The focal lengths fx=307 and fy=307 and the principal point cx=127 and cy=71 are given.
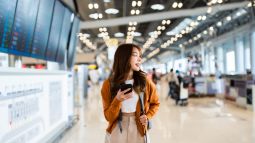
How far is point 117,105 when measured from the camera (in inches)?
79.3

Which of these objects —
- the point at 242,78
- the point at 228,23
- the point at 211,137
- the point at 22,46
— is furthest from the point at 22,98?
the point at 228,23

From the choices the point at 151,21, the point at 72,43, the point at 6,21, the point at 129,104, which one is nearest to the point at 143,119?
the point at 129,104

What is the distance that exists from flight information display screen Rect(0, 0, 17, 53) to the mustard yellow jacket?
2.07 metres

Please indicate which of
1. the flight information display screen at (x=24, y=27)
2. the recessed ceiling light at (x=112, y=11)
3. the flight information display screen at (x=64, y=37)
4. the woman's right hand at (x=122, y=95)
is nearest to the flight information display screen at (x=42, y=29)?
the flight information display screen at (x=24, y=27)

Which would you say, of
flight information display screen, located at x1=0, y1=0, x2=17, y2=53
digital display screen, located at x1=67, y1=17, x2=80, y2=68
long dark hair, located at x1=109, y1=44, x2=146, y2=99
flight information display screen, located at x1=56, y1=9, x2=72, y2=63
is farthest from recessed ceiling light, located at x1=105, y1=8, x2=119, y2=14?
long dark hair, located at x1=109, y1=44, x2=146, y2=99

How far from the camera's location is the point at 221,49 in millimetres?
18750

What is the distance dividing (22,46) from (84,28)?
3.86m

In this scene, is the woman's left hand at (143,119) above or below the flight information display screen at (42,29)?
below

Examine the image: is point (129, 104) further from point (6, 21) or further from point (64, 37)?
point (64, 37)

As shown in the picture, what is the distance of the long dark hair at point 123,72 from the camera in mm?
2047

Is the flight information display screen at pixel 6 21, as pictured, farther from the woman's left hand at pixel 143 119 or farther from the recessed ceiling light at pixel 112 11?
the recessed ceiling light at pixel 112 11

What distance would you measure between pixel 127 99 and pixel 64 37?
17.6 ft

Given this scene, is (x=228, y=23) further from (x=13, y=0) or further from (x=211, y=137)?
(x=13, y=0)

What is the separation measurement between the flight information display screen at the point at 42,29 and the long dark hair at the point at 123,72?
10.6 feet
